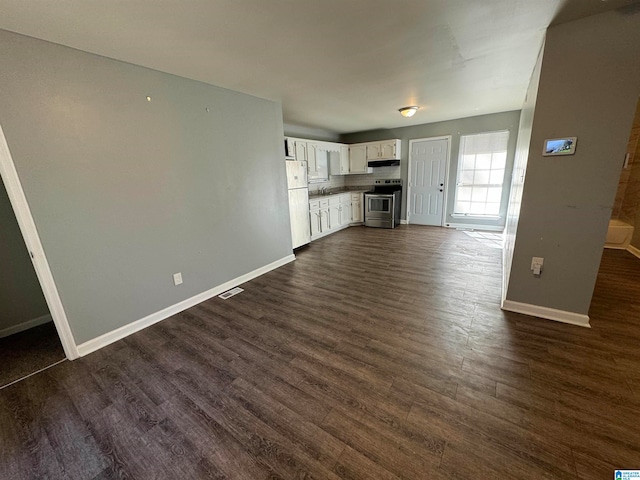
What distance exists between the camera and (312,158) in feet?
19.0

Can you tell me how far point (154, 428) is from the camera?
1544 millimetres

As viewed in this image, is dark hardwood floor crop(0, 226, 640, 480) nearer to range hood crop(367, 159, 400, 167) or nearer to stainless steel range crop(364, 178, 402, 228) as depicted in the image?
stainless steel range crop(364, 178, 402, 228)

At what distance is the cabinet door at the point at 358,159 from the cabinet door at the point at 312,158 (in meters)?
1.56

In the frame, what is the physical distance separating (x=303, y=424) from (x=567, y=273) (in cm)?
263

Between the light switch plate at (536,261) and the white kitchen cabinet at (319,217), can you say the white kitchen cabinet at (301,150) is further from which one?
the light switch plate at (536,261)

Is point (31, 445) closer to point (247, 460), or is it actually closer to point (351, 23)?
point (247, 460)

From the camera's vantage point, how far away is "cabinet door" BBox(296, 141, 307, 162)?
530 centimetres

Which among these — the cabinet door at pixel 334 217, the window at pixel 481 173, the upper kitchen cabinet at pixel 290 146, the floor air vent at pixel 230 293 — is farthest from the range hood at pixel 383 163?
the floor air vent at pixel 230 293

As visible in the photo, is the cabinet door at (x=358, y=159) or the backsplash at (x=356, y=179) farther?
the cabinet door at (x=358, y=159)

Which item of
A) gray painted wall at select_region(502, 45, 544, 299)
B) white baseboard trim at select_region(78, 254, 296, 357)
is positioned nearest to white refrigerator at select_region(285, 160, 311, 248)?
white baseboard trim at select_region(78, 254, 296, 357)

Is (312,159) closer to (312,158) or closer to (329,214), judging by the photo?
(312,158)

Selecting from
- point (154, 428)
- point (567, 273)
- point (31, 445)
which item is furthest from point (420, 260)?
point (31, 445)

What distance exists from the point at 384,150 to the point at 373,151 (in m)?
0.30

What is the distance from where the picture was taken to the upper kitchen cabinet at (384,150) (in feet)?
21.4
